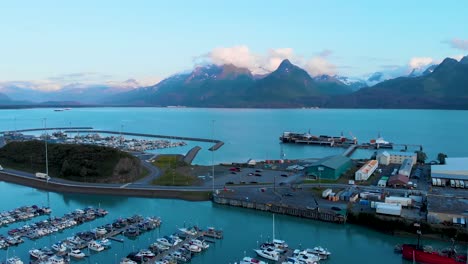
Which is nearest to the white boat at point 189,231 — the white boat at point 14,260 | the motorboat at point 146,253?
the motorboat at point 146,253

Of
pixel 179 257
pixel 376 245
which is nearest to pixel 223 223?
pixel 179 257

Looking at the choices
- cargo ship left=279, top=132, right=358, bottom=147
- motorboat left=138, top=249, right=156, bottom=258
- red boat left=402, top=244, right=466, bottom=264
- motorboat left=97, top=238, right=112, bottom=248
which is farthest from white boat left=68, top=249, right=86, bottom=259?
cargo ship left=279, top=132, right=358, bottom=147

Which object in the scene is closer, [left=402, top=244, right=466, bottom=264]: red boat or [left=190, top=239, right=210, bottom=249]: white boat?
[left=402, top=244, right=466, bottom=264]: red boat

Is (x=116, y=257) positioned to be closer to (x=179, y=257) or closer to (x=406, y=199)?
(x=179, y=257)

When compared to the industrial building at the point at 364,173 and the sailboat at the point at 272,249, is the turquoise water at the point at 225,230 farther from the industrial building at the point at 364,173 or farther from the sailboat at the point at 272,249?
the industrial building at the point at 364,173

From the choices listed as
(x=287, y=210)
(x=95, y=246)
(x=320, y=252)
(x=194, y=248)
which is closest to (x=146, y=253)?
(x=194, y=248)

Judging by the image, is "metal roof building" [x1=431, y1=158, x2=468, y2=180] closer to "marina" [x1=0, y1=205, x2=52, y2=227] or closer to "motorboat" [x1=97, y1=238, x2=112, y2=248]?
"motorboat" [x1=97, y1=238, x2=112, y2=248]
